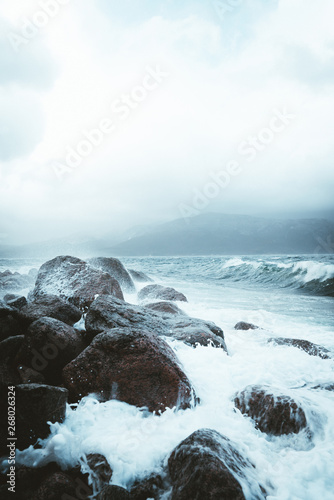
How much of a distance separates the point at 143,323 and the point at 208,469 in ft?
9.74

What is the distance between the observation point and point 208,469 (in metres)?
2.01

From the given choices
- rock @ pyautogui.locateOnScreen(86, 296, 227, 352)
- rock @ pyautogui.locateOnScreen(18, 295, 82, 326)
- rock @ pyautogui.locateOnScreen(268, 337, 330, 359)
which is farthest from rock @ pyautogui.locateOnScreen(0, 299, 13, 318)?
rock @ pyautogui.locateOnScreen(268, 337, 330, 359)

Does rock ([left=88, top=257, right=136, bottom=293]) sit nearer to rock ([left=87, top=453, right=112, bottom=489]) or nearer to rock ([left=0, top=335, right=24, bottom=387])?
rock ([left=0, top=335, right=24, bottom=387])

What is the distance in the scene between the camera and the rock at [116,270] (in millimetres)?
11151

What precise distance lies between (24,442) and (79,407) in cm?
69

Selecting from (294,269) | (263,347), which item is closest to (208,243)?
(294,269)

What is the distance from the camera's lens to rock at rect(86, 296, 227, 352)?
14.4ft

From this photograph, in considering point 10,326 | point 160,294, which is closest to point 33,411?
point 10,326

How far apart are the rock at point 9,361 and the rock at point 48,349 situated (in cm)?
7

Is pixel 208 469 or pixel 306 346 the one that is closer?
pixel 208 469

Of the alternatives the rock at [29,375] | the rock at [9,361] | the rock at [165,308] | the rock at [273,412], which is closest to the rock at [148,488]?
the rock at [273,412]

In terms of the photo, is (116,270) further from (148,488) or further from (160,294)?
(148,488)

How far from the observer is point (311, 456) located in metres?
2.66

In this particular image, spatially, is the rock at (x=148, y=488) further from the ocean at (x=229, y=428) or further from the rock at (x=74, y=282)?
the rock at (x=74, y=282)
